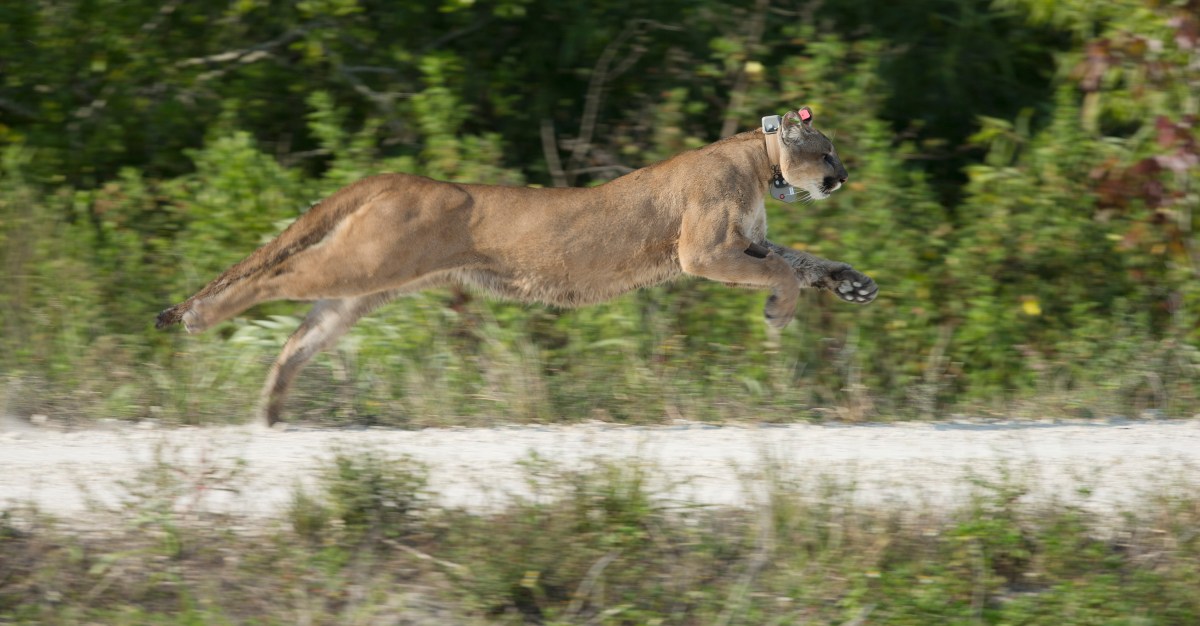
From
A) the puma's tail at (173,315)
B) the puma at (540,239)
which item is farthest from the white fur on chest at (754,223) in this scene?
the puma's tail at (173,315)

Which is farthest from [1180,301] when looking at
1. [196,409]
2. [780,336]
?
[196,409]

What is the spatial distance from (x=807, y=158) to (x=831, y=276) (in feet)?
2.08

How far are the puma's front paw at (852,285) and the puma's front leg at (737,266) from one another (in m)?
0.28

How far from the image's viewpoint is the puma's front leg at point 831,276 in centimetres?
782

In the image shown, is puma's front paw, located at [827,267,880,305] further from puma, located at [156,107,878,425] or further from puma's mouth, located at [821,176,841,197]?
puma's mouth, located at [821,176,841,197]

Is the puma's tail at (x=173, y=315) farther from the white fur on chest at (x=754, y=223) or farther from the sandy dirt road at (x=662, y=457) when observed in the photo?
the white fur on chest at (x=754, y=223)

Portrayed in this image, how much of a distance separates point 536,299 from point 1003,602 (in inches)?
117

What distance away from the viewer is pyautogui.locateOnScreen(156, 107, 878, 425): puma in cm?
739

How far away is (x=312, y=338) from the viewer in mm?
7949

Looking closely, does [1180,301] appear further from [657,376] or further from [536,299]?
[536,299]

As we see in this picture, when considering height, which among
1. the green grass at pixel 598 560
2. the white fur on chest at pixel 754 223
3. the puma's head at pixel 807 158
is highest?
the puma's head at pixel 807 158

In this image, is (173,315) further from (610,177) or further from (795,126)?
(610,177)

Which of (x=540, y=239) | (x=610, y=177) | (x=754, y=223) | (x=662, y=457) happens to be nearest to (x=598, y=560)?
(x=662, y=457)

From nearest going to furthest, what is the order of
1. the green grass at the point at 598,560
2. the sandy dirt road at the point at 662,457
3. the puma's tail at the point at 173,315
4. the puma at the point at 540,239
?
1. the green grass at the point at 598,560
2. the sandy dirt road at the point at 662,457
3. the puma at the point at 540,239
4. the puma's tail at the point at 173,315
